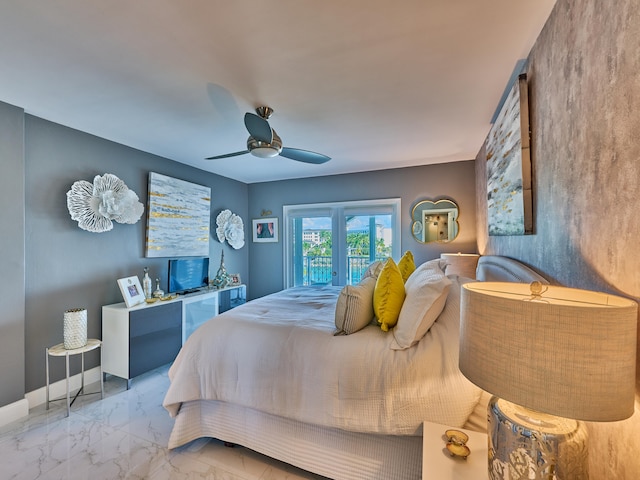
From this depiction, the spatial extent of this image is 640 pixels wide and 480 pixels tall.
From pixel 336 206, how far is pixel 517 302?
4.06m

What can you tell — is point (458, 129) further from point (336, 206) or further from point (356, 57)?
point (336, 206)

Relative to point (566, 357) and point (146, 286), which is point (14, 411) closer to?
point (146, 286)

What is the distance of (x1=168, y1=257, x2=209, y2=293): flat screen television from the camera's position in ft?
11.7

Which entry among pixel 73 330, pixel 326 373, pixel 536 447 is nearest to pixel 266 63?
pixel 326 373

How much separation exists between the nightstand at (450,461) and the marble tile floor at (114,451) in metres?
0.97

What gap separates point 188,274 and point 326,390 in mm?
2957

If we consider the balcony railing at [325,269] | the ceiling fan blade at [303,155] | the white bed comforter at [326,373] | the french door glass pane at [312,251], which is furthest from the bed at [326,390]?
the french door glass pane at [312,251]

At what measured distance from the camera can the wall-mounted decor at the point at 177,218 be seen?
11.3 feet

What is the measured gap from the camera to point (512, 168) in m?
1.75

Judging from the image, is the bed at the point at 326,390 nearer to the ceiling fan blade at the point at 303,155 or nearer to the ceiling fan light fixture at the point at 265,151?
the ceiling fan light fixture at the point at 265,151

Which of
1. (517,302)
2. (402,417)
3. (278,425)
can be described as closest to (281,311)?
(278,425)

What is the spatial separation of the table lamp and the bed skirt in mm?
709

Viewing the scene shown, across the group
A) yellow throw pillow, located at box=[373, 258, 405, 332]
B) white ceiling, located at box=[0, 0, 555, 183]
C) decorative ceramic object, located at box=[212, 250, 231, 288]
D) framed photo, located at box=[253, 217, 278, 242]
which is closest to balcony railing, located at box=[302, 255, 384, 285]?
framed photo, located at box=[253, 217, 278, 242]

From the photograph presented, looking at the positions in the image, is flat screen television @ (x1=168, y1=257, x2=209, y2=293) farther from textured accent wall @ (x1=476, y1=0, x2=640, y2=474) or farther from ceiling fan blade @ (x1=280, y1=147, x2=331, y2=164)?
textured accent wall @ (x1=476, y1=0, x2=640, y2=474)
